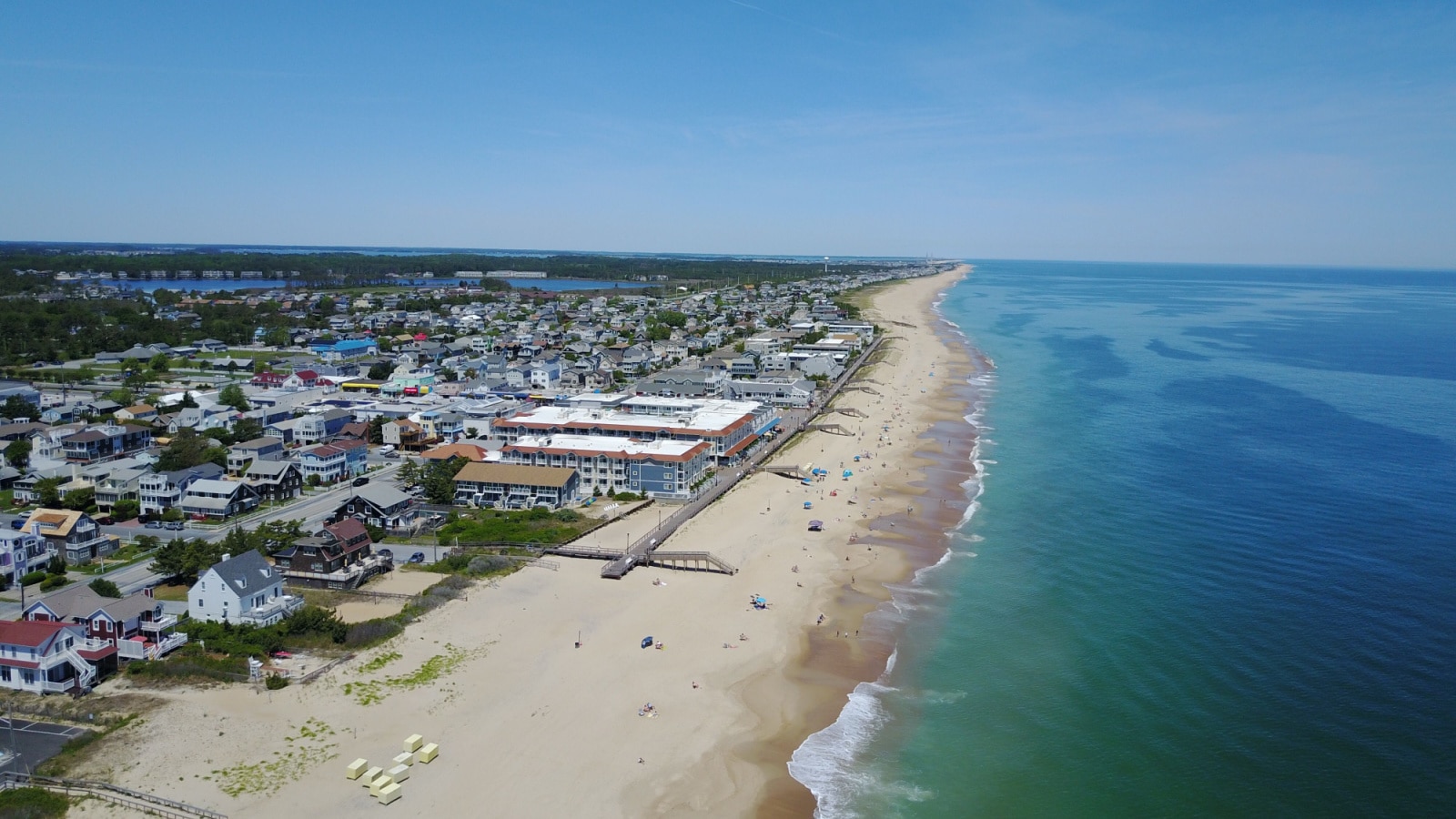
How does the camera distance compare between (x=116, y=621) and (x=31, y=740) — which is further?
(x=116, y=621)

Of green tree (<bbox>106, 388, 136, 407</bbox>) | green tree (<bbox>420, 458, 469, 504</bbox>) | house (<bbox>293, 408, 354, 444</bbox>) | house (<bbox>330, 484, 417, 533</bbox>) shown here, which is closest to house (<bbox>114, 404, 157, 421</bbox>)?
green tree (<bbox>106, 388, 136, 407</bbox>)

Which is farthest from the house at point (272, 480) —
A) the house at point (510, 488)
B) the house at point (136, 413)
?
the house at point (136, 413)

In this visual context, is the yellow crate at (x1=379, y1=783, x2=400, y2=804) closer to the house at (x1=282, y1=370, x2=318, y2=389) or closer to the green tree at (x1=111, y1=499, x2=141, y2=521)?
the green tree at (x1=111, y1=499, x2=141, y2=521)

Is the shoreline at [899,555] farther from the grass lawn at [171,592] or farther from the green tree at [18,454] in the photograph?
the green tree at [18,454]

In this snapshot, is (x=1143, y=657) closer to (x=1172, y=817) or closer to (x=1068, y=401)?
(x=1172, y=817)

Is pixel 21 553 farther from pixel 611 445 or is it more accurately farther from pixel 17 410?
pixel 17 410

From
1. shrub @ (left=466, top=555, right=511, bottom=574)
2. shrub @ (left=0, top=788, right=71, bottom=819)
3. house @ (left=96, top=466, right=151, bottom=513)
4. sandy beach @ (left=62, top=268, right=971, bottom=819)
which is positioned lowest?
sandy beach @ (left=62, top=268, right=971, bottom=819)

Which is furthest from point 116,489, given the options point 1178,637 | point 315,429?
point 1178,637
